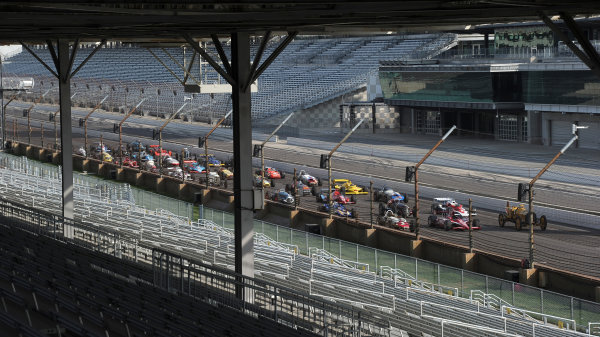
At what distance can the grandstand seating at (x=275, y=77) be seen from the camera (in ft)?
268

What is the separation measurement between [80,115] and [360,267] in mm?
64791

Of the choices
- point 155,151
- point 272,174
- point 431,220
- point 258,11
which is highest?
point 258,11

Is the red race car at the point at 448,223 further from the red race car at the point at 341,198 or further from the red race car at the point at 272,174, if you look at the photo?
the red race car at the point at 272,174

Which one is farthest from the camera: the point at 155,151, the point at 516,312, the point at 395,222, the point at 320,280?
the point at 155,151

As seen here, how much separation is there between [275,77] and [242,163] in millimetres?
72206

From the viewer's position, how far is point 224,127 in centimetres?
7381

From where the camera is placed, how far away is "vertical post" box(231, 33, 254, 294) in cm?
1706

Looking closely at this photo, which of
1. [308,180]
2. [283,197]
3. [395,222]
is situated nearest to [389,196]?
[283,197]

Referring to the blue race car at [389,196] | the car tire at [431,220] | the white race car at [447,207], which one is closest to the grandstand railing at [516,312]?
the car tire at [431,220]

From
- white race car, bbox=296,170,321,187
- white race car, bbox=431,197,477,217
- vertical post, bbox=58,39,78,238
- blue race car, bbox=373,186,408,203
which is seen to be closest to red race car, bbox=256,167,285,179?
white race car, bbox=296,170,321,187

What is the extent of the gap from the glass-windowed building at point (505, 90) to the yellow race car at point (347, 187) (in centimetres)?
1965

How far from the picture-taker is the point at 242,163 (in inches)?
690

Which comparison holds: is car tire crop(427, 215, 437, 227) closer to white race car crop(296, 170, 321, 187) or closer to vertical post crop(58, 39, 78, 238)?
white race car crop(296, 170, 321, 187)

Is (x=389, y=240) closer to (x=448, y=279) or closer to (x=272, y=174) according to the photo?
(x=448, y=279)
